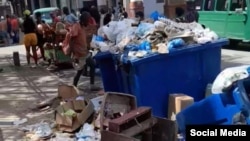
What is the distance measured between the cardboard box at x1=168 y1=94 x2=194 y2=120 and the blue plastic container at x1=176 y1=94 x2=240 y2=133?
1.95 feet

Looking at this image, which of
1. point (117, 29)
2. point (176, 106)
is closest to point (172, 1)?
point (117, 29)

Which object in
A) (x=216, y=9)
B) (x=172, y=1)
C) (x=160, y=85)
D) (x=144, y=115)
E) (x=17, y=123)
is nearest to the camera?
(x=144, y=115)

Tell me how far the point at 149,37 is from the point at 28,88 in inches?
159

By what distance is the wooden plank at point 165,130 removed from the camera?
15.4 feet

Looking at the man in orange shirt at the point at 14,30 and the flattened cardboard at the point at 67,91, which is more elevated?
the flattened cardboard at the point at 67,91

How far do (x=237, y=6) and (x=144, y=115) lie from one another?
335 inches

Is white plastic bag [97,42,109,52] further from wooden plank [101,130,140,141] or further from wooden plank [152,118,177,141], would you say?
wooden plank [101,130,140,141]

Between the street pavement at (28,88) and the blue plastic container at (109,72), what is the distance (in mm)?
1043

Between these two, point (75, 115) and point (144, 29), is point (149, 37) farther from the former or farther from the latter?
point (75, 115)

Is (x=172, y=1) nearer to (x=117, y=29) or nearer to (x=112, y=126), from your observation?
(x=117, y=29)

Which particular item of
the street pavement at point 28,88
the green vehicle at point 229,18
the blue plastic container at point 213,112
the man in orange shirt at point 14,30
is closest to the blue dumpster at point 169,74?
the blue plastic container at point 213,112

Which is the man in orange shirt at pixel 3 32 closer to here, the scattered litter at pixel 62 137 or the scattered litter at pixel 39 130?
the scattered litter at pixel 39 130

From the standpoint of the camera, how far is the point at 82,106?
581cm

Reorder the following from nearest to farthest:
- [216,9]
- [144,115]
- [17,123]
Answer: [144,115] < [17,123] < [216,9]
